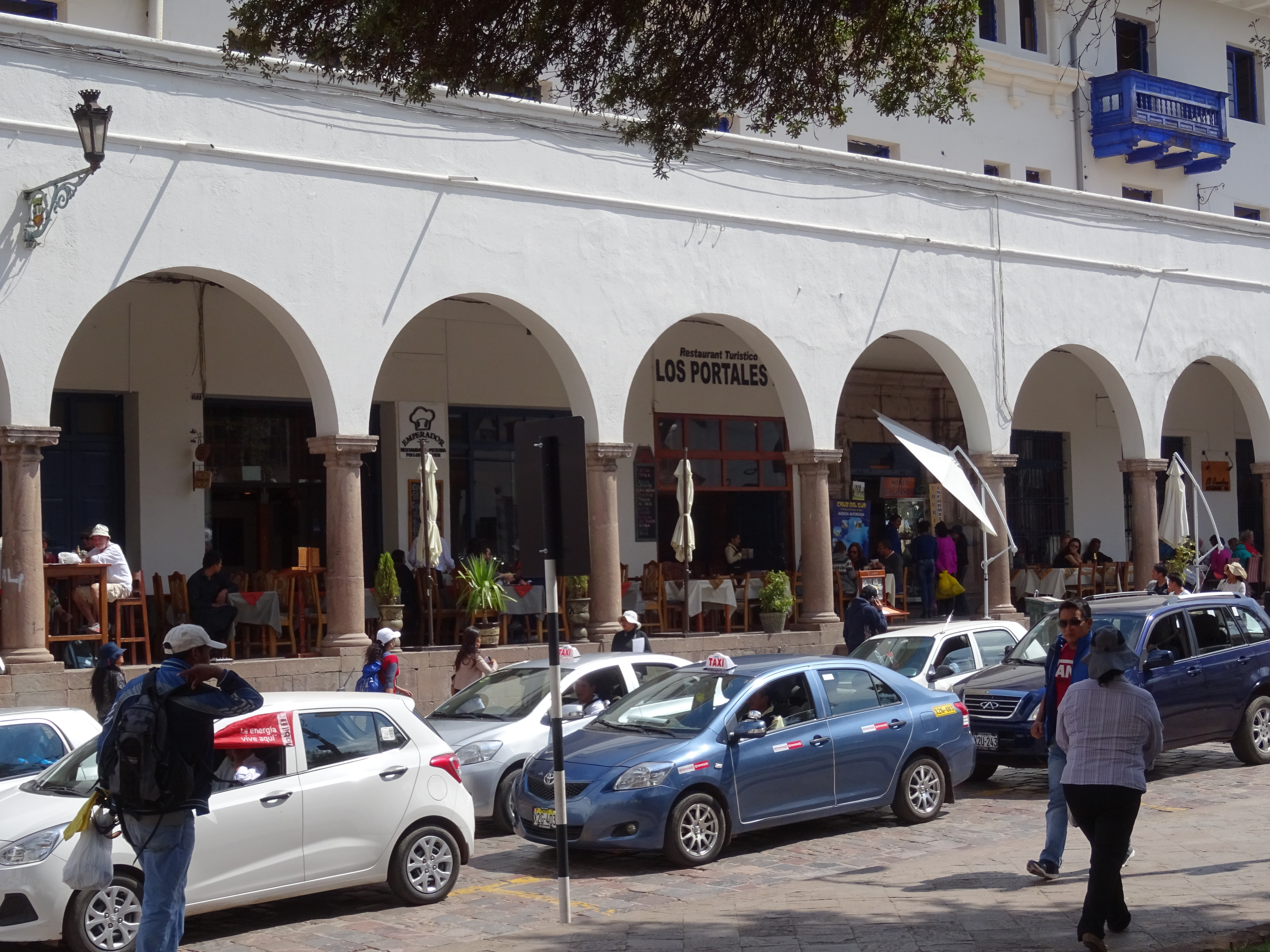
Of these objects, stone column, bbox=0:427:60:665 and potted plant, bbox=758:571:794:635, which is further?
potted plant, bbox=758:571:794:635

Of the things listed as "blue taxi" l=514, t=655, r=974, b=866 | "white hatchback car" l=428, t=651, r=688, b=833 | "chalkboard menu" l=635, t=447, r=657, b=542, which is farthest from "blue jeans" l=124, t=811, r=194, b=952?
"chalkboard menu" l=635, t=447, r=657, b=542

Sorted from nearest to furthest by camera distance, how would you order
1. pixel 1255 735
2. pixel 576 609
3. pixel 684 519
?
pixel 1255 735, pixel 576 609, pixel 684 519

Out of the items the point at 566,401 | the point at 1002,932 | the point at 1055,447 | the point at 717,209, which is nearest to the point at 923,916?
the point at 1002,932

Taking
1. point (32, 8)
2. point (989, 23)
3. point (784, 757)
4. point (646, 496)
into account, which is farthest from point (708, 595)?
point (989, 23)

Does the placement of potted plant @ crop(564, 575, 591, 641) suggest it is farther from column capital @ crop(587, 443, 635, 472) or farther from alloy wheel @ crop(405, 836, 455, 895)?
alloy wheel @ crop(405, 836, 455, 895)

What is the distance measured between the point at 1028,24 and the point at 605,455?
49.9 feet

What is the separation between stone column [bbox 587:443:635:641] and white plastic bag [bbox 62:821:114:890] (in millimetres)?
11235

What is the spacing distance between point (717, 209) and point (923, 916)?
1227 cm

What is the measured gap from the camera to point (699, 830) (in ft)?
36.3

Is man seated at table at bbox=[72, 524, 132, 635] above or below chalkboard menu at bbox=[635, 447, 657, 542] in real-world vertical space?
below

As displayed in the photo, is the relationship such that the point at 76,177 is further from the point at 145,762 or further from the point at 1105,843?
the point at 1105,843

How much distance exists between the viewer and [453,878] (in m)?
10.3

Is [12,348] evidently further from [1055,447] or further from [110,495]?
[1055,447]

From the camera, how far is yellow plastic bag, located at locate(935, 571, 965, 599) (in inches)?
933
